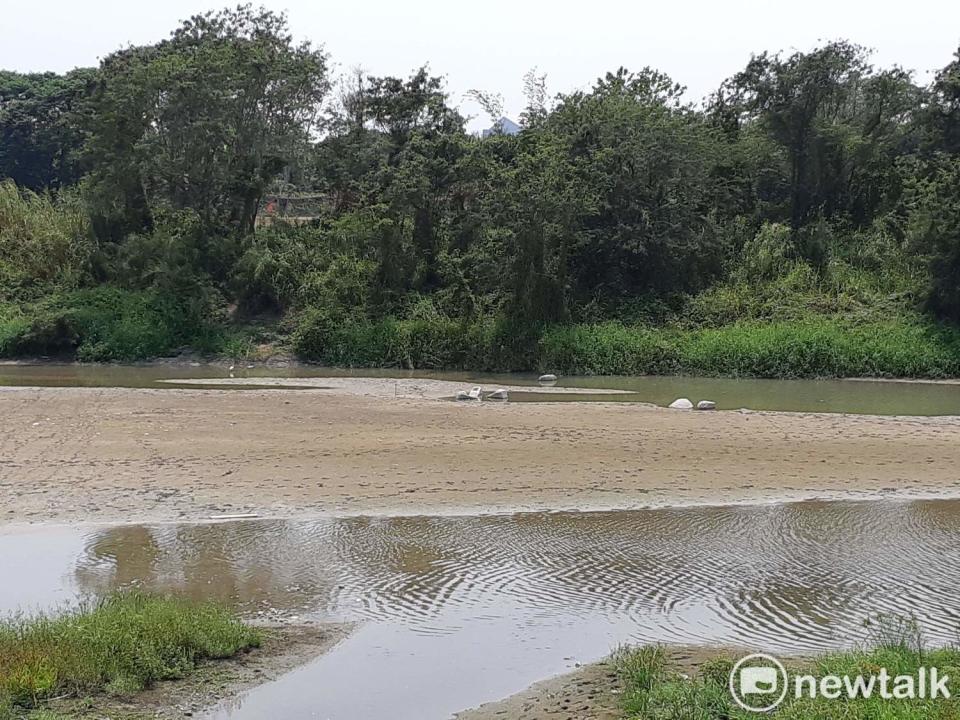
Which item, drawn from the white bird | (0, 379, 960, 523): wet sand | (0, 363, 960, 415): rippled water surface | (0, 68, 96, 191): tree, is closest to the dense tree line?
(0, 363, 960, 415): rippled water surface

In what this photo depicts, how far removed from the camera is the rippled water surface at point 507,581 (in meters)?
7.96

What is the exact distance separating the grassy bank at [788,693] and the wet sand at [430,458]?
6.40 m

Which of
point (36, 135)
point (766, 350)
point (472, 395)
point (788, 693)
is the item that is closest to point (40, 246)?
point (36, 135)

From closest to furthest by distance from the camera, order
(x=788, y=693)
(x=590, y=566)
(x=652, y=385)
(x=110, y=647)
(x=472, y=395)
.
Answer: (x=788, y=693) → (x=110, y=647) → (x=590, y=566) → (x=472, y=395) → (x=652, y=385)

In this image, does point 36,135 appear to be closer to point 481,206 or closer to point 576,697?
point 481,206

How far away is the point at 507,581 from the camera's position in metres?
10.4

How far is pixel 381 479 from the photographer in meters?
14.8

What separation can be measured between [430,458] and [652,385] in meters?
14.6

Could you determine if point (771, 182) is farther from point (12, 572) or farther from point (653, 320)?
point (12, 572)

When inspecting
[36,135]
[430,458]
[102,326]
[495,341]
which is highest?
[36,135]

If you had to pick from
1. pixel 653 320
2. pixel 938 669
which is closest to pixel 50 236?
pixel 653 320

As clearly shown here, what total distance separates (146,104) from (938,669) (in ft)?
130

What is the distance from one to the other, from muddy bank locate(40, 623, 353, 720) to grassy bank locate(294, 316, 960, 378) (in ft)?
82.6

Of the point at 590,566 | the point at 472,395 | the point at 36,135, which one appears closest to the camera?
the point at 590,566
